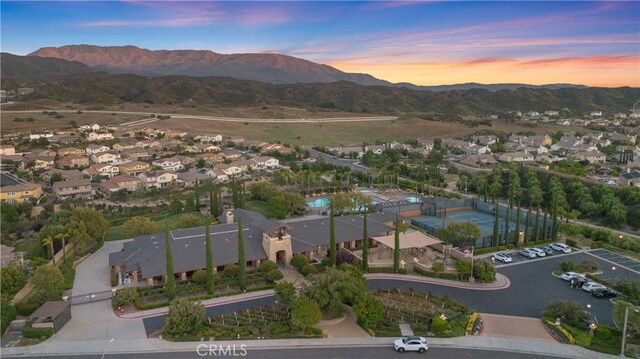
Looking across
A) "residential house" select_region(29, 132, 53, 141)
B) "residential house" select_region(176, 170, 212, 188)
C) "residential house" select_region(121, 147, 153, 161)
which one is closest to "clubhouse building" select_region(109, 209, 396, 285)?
"residential house" select_region(176, 170, 212, 188)

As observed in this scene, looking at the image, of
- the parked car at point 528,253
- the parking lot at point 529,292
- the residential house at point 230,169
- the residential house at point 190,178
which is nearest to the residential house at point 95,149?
the residential house at point 190,178

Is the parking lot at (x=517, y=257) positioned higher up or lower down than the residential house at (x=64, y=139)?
lower down

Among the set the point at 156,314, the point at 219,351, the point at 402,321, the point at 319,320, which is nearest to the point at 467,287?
the point at 402,321

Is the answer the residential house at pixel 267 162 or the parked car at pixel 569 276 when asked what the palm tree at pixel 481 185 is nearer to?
the parked car at pixel 569 276

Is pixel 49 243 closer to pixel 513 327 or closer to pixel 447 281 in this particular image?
pixel 447 281

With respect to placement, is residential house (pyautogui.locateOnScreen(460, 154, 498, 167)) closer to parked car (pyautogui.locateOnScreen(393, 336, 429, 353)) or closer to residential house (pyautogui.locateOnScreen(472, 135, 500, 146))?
residential house (pyautogui.locateOnScreen(472, 135, 500, 146))

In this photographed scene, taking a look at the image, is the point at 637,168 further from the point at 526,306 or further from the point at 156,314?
the point at 156,314

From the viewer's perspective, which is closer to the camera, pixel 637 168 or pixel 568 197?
pixel 568 197
